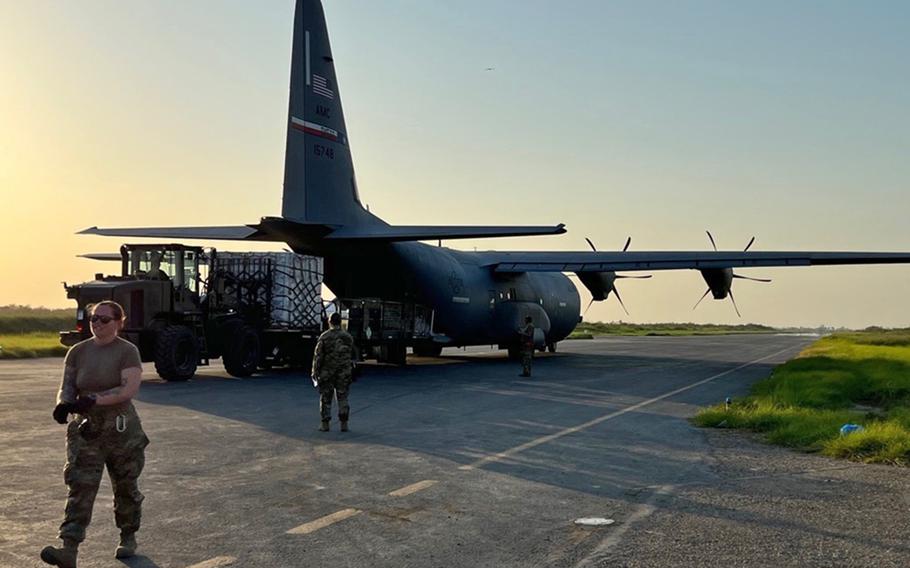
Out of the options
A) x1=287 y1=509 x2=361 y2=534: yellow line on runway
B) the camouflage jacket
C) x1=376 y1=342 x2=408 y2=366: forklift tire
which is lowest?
x1=287 y1=509 x2=361 y2=534: yellow line on runway

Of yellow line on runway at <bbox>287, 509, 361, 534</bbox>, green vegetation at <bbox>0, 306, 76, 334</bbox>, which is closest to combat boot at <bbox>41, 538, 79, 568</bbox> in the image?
yellow line on runway at <bbox>287, 509, 361, 534</bbox>

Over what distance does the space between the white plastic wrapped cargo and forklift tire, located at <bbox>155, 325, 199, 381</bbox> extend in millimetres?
2461

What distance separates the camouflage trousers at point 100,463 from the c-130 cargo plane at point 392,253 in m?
17.4

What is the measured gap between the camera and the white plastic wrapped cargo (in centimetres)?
2648

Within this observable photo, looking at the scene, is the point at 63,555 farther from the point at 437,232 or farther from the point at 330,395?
the point at 437,232

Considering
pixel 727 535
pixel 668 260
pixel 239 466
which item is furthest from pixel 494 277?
pixel 727 535

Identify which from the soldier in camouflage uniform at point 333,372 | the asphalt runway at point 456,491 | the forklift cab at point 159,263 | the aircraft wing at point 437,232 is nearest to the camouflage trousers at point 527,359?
the aircraft wing at point 437,232

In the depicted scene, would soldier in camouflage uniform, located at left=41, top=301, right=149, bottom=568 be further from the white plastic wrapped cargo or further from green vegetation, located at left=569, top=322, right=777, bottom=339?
green vegetation, located at left=569, top=322, right=777, bottom=339

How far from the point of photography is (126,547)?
746cm

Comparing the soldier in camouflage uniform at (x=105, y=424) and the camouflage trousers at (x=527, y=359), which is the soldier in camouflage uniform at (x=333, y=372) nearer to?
the soldier in camouflage uniform at (x=105, y=424)

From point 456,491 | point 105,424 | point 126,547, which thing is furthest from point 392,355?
point 105,424

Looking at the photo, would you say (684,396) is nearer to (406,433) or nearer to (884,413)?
(884,413)

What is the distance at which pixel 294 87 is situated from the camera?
26.9 meters

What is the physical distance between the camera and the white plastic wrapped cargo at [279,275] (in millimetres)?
26484
